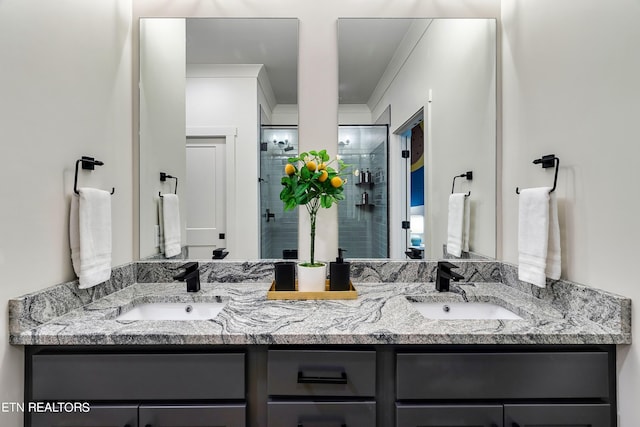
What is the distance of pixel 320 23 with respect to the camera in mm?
1700

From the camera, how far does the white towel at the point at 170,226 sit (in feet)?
5.69

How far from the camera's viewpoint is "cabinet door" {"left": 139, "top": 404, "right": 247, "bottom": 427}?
40.4 inches

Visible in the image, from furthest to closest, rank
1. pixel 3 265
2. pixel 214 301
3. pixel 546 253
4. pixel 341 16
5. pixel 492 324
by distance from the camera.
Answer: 1. pixel 341 16
2. pixel 214 301
3. pixel 546 253
4. pixel 492 324
5. pixel 3 265

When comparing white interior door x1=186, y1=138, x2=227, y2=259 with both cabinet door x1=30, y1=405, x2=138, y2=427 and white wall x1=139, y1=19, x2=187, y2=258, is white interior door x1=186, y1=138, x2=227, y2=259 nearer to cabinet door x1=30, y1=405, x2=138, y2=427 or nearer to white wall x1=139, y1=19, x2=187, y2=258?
white wall x1=139, y1=19, x2=187, y2=258

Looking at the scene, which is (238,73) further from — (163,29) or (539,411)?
(539,411)

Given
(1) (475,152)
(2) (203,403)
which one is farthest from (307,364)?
(1) (475,152)

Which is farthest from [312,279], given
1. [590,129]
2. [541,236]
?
[590,129]

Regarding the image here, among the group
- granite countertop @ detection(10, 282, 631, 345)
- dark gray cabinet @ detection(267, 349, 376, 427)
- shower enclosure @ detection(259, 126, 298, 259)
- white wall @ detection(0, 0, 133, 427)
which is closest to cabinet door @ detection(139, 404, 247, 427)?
dark gray cabinet @ detection(267, 349, 376, 427)

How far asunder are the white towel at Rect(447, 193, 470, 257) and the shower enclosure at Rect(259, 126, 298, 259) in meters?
0.80

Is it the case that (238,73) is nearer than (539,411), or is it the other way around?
(539,411)

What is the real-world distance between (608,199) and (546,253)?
0.90 feet

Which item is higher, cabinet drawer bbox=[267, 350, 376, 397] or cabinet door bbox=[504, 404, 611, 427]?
cabinet drawer bbox=[267, 350, 376, 397]

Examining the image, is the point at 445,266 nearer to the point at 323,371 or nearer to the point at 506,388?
the point at 506,388

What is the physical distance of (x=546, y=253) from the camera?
125 cm
